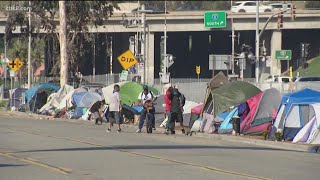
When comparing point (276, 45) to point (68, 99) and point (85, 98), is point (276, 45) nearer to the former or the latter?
point (68, 99)

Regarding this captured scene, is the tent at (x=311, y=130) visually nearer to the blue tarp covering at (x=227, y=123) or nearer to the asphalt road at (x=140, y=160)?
the asphalt road at (x=140, y=160)

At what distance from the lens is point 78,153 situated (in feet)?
61.2

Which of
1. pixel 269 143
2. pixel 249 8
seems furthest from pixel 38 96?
pixel 249 8

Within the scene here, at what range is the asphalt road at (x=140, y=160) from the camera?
14461 mm

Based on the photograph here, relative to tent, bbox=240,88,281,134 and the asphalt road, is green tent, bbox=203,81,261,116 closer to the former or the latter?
tent, bbox=240,88,281,134

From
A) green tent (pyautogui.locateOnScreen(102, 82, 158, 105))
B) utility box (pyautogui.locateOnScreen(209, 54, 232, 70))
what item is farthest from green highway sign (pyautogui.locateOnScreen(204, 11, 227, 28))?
green tent (pyautogui.locateOnScreen(102, 82, 158, 105))

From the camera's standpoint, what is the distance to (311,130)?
24453mm

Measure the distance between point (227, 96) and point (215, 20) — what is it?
42.0 m

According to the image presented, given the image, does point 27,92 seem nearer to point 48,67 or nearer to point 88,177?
point 88,177

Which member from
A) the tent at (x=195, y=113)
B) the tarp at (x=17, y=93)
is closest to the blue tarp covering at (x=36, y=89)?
the tarp at (x=17, y=93)

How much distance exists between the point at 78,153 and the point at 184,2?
418 feet

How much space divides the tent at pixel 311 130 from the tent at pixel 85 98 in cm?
1591

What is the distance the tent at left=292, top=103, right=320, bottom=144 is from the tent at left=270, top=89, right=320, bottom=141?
8.9 inches

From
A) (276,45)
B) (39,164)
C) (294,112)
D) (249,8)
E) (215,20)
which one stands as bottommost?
(39,164)
